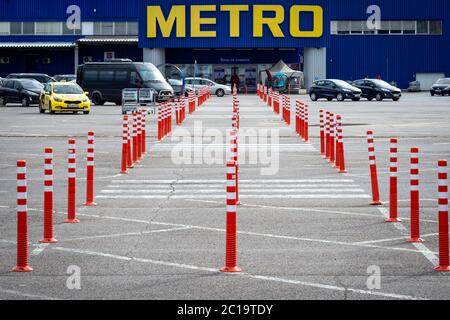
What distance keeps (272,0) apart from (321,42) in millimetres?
5325

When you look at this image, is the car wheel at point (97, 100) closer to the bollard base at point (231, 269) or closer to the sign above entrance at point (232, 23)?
the sign above entrance at point (232, 23)

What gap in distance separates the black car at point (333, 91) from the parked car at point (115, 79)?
1208 cm

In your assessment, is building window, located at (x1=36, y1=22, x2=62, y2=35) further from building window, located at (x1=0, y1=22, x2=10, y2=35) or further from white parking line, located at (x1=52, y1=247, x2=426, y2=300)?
white parking line, located at (x1=52, y1=247, x2=426, y2=300)

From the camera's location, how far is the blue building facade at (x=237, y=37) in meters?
90.3

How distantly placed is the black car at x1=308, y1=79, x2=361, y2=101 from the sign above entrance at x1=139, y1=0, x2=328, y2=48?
70.1ft

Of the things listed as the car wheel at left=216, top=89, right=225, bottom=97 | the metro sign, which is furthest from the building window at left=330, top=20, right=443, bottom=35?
the car wheel at left=216, top=89, right=225, bottom=97

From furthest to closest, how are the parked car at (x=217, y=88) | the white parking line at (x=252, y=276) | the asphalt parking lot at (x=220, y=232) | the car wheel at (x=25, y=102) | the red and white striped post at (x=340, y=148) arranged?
the parked car at (x=217, y=88), the car wheel at (x=25, y=102), the red and white striped post at (x=340, y=148), the asphalt parking lot at (x=220, y=232), the white parking line at (x=252, y=276)

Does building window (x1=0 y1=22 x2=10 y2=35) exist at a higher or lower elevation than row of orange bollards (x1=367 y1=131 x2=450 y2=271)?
higher

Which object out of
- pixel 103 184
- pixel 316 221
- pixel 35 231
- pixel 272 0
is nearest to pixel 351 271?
pixel 316 221

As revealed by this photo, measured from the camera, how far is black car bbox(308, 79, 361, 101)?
68562mm

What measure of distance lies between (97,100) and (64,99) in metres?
12.2

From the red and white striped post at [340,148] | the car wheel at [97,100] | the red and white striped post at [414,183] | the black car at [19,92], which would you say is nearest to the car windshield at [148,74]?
the car wheel at [97,100]

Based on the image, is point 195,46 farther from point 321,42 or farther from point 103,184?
point 103,184

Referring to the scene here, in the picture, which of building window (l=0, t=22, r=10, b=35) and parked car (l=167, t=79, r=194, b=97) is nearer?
parked car (l=167, t=79, r=194, b=97)
